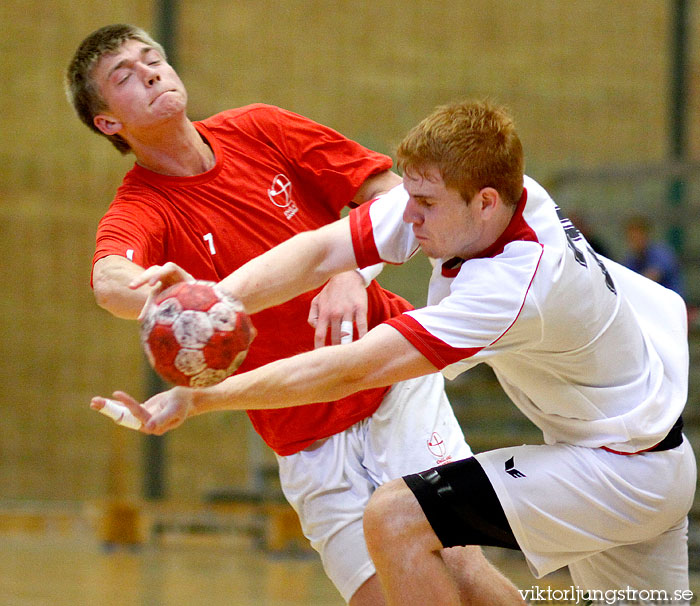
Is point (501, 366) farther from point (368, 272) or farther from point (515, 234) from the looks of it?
point (368, 272)

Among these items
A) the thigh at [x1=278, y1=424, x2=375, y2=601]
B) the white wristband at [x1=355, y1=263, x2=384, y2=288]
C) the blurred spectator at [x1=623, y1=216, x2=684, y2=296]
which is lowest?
the blurred spectator at [x1=623, y1=216, x2=684, y2=296]

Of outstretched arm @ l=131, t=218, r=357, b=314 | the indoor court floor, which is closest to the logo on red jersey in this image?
outstretched arm @ l=131, t=218, r=357, b=314

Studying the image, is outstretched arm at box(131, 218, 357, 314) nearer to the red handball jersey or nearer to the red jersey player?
the red jersey player

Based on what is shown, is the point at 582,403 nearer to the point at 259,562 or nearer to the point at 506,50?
the point at 259,562

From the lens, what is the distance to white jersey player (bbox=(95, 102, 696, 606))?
3012mm

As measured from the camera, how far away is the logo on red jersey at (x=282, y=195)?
407 centimetres

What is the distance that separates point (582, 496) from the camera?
3.34 metres

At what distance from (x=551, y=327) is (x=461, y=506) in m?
0.67

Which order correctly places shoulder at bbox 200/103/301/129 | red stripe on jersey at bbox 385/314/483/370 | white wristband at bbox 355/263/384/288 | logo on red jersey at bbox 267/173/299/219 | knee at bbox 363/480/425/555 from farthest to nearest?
shoulder at bbox 200/103/301/129
logo on red jersey at bbox 267/173/299/219
white wristband at bbox 355/263/384/288
knee at bbox 363/480/425/555
red stripe on jersey at bbox 385/314/483/370

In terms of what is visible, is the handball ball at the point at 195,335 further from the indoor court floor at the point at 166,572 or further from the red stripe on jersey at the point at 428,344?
the indoor court floor at the point at 166,572

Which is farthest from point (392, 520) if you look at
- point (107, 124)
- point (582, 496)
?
point (107, 124)

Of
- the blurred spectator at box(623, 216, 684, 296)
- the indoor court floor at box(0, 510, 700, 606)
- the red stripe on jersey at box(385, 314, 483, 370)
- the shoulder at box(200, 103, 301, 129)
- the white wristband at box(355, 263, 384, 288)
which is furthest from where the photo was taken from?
the blurred spectator at box(623, 216, 684, 296)

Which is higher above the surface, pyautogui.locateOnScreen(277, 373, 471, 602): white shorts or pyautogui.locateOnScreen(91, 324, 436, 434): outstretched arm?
pyautogui.locateOnScreen(91, 324, 436, 434): outstretched arm

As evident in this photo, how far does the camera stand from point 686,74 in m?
13.5
